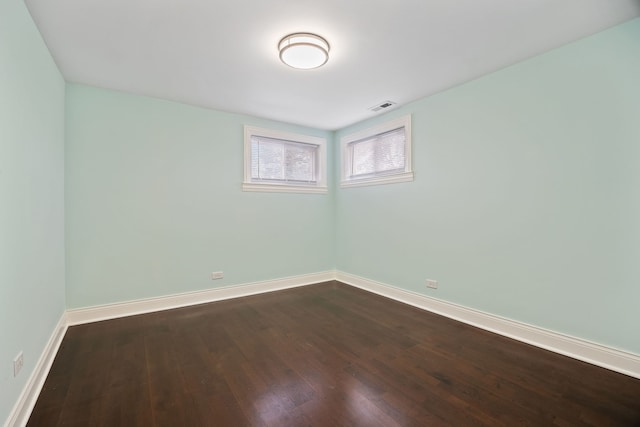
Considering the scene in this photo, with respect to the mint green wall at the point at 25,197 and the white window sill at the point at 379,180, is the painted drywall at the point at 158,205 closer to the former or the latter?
the mint green wall at the point at 25,197

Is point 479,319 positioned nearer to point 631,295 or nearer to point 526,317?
point 526,317

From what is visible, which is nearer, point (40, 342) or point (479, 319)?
point (40, 342)

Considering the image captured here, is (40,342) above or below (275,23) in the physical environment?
below

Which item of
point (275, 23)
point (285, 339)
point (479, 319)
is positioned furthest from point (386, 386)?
point (275, 23)

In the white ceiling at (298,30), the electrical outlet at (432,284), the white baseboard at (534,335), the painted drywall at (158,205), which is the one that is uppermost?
the white ceiling at (298,30)

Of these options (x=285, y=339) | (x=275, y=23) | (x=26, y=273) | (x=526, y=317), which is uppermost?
(x=275, y=23)

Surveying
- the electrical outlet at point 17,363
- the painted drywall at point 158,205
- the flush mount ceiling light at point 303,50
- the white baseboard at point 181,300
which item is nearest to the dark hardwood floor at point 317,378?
the white baseboard at point 181,300

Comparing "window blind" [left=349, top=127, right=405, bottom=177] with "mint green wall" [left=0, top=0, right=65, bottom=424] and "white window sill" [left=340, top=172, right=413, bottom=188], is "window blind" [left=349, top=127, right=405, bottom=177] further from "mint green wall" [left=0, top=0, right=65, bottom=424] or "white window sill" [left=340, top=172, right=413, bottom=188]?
"mint green wall" [left=0, top=0, right=65, bottom=424]

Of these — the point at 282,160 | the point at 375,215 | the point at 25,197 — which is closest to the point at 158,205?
the point at 25,197

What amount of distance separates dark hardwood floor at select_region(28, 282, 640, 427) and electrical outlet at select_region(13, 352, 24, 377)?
0.29 m

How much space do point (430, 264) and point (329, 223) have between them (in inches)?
75.6

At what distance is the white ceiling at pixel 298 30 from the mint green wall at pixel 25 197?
1.22ft

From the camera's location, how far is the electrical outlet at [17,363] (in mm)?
1512

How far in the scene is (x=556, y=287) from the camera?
2.33m
